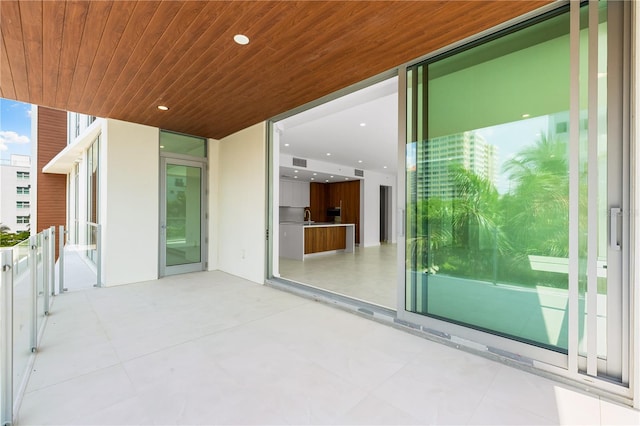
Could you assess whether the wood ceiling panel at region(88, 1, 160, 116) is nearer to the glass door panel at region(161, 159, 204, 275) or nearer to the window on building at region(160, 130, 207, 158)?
the window on building at region(160, 130, 207, 158)

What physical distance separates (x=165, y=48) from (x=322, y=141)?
429cm

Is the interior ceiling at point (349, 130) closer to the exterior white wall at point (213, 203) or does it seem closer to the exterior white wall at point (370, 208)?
the exterior white wall at point (370, 208)

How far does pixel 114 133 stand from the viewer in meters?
4.91

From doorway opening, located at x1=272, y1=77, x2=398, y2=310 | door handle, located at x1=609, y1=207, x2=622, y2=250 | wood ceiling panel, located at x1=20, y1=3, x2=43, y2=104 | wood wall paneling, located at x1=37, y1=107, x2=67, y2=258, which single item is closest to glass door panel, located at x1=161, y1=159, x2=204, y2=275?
doorway opening, located at x1=272, y1=77, x2=398, y2=310

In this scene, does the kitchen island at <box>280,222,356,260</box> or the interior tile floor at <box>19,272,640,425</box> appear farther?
the kitchen island at <box>280,222,356,260</box>

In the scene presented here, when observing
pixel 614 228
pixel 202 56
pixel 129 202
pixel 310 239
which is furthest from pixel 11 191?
pixel 614 228

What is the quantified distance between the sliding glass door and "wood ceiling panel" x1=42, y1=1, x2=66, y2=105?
323 centimetres

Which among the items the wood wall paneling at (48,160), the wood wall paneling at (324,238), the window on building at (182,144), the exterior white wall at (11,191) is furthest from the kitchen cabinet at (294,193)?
the exterior white wall at (11,191)

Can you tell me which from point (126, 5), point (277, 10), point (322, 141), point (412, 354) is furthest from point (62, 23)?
point (322, 141)

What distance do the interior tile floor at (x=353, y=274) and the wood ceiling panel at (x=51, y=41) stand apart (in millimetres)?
4295

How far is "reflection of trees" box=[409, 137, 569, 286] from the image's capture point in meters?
2.25

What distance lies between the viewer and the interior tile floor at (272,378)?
175 cm

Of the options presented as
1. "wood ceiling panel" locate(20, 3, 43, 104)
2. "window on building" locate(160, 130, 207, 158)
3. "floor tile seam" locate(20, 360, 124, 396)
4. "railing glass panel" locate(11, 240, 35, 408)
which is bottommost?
"floor tile seam" locate(20, 360, 124, 396)

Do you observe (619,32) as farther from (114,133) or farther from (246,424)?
(114,133)
